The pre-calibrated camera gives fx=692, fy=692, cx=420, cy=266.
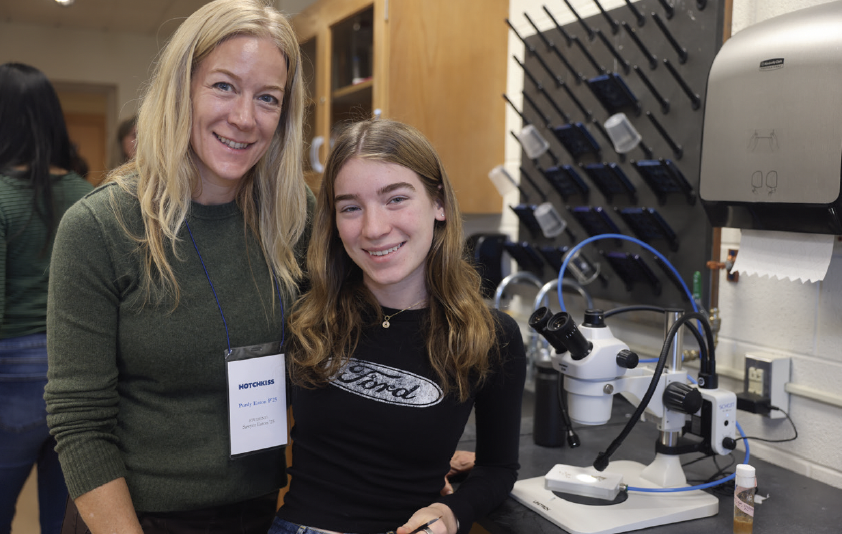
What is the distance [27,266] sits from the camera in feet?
5.99

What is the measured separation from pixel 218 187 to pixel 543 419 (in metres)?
0.87

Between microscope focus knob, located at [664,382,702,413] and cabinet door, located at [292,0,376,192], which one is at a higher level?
cabinet door, located at [292,0,376,192]

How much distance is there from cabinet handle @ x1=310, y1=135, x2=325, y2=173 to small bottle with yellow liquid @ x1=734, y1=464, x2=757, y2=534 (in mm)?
1897

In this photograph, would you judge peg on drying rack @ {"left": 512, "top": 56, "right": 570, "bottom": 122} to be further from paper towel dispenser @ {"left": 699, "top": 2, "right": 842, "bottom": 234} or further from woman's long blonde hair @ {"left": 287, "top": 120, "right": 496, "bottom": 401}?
woman's long blonde hair @ {"left": 287, "top": 120, "right": 496, "bottom": 401}

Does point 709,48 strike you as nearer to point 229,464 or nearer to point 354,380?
point 354,380

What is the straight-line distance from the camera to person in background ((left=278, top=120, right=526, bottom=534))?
114cm

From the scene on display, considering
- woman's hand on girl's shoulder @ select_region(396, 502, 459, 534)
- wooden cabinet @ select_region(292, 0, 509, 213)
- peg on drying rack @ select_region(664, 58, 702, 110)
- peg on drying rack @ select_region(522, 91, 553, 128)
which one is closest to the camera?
woman's hand on girl's shoulder @ select_region(396, 502, 459, 534)

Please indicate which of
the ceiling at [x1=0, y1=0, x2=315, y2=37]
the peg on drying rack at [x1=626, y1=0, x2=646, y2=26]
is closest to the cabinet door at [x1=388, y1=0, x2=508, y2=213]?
the peg on drying rack at [x1=626, y1=0, x2=646, y2=26]

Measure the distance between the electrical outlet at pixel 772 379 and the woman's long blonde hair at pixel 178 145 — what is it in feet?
3.36

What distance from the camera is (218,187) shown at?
125cm

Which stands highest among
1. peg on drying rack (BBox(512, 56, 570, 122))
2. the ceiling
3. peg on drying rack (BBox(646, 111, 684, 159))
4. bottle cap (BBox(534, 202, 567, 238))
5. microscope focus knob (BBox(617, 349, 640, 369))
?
the ceiling

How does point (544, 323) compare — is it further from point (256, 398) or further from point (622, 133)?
point (622, 133)

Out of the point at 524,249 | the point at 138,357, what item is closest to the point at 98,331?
the point at 138,357

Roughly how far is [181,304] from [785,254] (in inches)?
44.2
